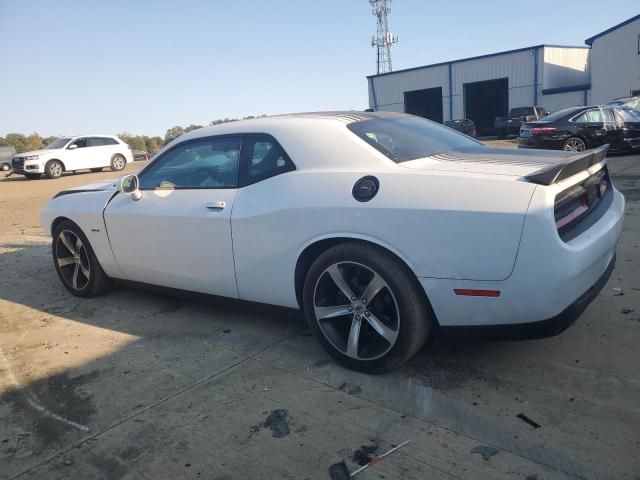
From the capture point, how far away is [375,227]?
112 inches

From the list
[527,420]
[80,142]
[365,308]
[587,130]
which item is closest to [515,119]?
[587,130]

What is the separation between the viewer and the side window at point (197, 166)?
3.65 m

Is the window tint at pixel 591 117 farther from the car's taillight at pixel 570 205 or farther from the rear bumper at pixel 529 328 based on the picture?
the rear bumper at pixel 529 328

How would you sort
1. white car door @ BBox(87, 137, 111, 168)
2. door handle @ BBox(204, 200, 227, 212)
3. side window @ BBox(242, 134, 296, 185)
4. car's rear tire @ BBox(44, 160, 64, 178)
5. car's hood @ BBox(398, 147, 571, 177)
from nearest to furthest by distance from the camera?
car's hood @ BBox(398, 147, 571, 177), side window @ BBox(242, 134, 296, 185), door handle @ BBox(204, 200, 227, 212), car's rear tire @ BBox(44, 160, 64, 178), white car door @ BBox(87, 137, 111, 168)

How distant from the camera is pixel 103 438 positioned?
8.82 ft

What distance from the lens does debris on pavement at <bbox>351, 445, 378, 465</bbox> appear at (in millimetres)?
2366

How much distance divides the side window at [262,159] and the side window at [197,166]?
9 cm

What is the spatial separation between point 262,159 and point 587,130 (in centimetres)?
1179

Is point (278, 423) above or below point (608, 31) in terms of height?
below

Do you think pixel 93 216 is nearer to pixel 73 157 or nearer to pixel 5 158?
pixel 73 157

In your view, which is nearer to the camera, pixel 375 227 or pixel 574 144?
pixel 375 227

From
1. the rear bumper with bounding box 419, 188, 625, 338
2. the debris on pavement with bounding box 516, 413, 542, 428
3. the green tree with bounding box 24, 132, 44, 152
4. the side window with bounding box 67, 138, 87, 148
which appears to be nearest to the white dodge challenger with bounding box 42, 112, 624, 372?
the rear bumper with bounding box 419, 188, 625, 338

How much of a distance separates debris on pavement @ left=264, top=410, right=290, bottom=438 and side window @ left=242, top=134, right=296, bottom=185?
143cm

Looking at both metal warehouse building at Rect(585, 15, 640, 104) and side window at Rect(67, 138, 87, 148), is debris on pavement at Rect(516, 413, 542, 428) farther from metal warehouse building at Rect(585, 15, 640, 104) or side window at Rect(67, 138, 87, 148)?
metal warehouse building at Rect(585, 15, 640, 104)
